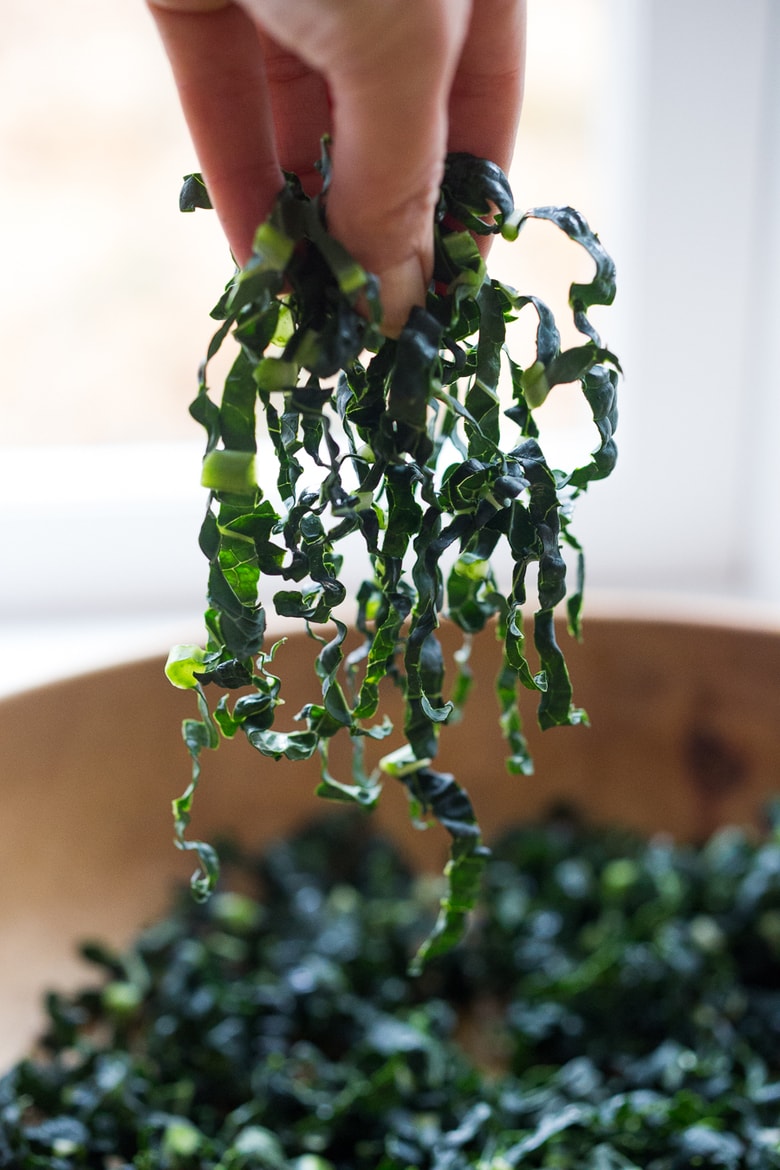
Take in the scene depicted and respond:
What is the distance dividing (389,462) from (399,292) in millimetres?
91

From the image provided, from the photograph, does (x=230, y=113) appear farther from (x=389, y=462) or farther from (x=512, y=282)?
(x=512, y=282)

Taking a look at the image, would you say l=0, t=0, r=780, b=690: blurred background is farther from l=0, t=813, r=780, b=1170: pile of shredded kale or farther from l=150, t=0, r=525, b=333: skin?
l=150, t=0, r=525, b=333: skin

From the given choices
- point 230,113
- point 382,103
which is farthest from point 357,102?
point 230,113

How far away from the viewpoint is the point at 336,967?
1.00m

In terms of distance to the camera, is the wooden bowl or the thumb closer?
the thumb

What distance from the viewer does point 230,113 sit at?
0.48m

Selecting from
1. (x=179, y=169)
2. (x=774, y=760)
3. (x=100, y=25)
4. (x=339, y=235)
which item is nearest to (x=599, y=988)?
(x=774, y=760)

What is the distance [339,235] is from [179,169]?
1.10 meters

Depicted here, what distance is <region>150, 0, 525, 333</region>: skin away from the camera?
14.2 inches

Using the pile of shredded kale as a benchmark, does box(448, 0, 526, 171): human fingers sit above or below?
above

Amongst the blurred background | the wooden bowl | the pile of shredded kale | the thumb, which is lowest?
the pile of shredded kale

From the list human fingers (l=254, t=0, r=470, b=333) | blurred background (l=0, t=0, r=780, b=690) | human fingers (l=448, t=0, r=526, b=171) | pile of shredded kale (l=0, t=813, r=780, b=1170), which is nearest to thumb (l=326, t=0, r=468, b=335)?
human fingers (l=254, t=0, r=470, b=333)

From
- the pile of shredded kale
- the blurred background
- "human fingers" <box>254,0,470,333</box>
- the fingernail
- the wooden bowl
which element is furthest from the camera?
the blurred background

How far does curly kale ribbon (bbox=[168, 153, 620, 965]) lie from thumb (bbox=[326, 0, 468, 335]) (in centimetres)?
2
